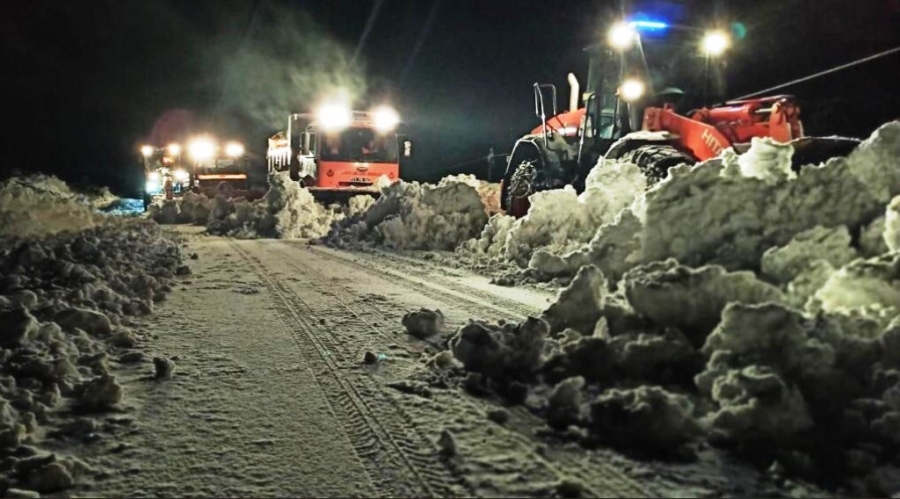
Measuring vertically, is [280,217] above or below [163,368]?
above

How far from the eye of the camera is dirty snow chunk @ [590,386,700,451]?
3664mm

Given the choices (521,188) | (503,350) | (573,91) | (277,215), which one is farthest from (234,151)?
(503,350)

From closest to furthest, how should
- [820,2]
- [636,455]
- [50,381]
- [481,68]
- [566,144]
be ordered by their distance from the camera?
[636,455]
[50,381]
[566,144]
[820,2]
[481,68]

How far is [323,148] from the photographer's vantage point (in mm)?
21797

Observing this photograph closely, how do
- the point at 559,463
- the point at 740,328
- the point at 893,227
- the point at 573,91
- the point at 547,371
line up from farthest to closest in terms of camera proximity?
the point at 573,91 → the point at 893,227 → the point at 547,371 → the point at 740,328 → the point at 559,463

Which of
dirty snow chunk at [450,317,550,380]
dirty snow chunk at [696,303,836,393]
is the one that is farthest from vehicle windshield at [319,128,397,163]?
dirty snow chunk at [696,303,836,393]

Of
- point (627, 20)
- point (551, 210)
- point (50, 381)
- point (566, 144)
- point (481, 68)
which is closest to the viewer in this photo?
point (50, 381)

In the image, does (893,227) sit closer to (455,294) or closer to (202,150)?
(455,294)

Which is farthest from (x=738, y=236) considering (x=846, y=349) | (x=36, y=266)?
(x=36, y=266)

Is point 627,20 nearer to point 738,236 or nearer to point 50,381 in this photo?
point 738,236

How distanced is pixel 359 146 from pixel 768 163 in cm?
1713

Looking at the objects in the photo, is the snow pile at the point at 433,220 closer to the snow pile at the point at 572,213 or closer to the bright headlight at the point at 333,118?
the snow pile at the point at 572,213

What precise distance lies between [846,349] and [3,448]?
404cm

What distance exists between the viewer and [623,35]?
11.3m
